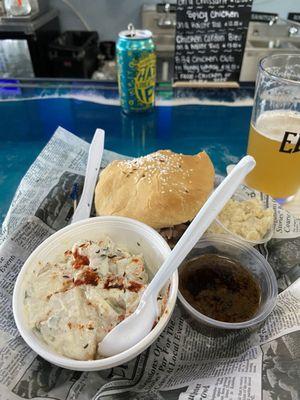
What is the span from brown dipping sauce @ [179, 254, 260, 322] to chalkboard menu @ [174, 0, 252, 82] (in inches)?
51.7

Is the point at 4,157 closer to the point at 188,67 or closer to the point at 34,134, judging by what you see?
the point at 34,134

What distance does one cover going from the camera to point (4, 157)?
1.55 m

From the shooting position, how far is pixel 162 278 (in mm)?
833

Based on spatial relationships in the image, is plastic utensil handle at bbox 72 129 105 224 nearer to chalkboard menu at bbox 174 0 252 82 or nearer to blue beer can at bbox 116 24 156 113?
blue beer can at bbox 116 24 156 113

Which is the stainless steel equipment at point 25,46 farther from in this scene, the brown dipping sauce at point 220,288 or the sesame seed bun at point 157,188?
the brown dipping sauce at point 220,288

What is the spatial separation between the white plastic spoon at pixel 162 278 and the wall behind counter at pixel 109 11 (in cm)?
297

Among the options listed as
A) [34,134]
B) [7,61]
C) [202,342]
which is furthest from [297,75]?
[7,61]

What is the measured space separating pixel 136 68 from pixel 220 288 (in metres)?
1.17

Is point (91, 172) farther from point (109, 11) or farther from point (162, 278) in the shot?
point (109, 11)

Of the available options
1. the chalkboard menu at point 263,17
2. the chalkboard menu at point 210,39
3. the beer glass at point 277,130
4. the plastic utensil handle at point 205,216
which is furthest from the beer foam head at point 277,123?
the chalkboard menu at point 263,17

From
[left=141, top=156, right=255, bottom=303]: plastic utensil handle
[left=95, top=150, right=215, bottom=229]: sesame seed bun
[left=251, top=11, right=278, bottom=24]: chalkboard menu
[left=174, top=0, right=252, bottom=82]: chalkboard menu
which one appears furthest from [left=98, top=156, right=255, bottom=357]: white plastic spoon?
[left=251, top=11, right=278, bottom=24]: chalkboard menu

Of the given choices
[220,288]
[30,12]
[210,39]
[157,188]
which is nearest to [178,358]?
[220,288]

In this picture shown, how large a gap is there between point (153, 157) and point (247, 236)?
1.44ft

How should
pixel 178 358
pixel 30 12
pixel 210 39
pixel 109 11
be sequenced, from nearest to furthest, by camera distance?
pixel 178 358
pixel 210 39
pixel 30 12
pixel 109 11
